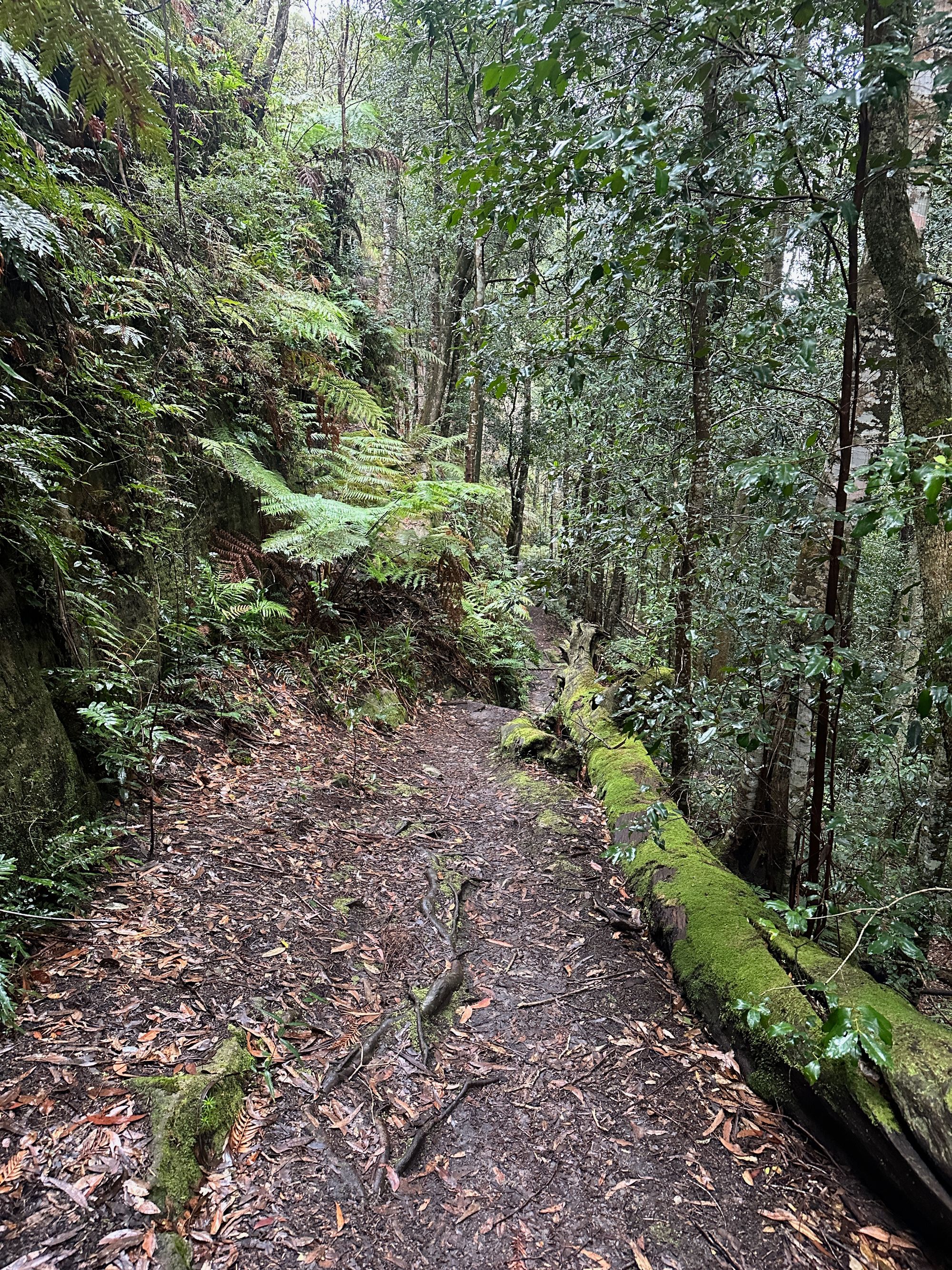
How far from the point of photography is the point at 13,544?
2.94 metres

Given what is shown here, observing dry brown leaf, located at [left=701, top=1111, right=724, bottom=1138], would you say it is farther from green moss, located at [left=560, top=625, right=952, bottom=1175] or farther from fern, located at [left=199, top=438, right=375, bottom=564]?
fern, located at [left=199, top=438, right=375, bottom=564]

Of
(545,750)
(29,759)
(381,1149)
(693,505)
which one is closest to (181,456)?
(29,759)

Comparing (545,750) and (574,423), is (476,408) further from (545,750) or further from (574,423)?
(545,750)

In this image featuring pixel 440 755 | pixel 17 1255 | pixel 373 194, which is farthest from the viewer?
pixel 373 194

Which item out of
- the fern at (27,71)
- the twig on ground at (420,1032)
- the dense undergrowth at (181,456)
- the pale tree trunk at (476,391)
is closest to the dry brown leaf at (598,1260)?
the twig on ground at (420,1032)

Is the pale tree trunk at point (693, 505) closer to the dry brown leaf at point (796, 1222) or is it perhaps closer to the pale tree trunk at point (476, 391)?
the dry brown leaf at point (796, 1222)

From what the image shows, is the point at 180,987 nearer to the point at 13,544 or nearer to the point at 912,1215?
the point at 13,544

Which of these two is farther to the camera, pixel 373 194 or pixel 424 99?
pixel 373 194

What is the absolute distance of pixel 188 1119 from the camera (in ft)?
6.72

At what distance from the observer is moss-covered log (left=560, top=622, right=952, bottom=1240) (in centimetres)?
228

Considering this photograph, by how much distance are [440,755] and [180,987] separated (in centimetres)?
410

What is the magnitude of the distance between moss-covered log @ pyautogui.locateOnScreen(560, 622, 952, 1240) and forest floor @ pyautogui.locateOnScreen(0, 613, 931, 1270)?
4.7 inches

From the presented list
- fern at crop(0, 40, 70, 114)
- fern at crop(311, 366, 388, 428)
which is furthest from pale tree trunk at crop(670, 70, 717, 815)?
fern at crop(311, 366, 388, 428)

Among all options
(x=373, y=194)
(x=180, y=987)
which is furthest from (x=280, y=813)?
(x=373, y=194)
